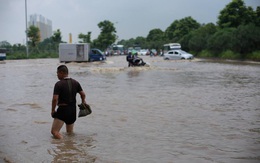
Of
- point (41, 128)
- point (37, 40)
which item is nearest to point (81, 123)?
point (41, 128)

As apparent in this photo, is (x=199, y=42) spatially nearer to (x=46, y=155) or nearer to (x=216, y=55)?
(x=216, y=55)

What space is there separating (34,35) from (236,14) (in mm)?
32014

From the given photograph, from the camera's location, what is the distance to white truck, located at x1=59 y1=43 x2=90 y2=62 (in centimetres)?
3850

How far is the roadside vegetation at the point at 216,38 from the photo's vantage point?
129ft

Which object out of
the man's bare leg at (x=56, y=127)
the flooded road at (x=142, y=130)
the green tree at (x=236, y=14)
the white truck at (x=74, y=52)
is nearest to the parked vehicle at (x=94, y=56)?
the white truck at (x=74, y=52)

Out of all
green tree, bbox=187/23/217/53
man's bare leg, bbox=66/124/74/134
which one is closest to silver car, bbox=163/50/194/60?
green tree, bbox=187/23/217/53

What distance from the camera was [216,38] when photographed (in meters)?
48.5

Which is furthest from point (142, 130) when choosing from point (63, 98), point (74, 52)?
point (74, 52)

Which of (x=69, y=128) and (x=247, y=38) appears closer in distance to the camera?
(x=69, y=128)

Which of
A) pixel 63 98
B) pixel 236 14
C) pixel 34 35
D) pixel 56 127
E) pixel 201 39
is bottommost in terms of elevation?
pixel 56 127

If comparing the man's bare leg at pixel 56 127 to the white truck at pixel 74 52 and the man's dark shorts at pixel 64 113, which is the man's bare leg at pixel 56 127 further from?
the white truck at pixel 74 52

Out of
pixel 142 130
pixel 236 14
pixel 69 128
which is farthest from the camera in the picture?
pixel 236 14

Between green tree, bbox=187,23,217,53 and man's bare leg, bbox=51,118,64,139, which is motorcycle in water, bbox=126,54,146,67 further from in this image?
green tree, bbox=187,23,217,53

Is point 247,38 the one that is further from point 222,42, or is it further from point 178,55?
point 178,55
